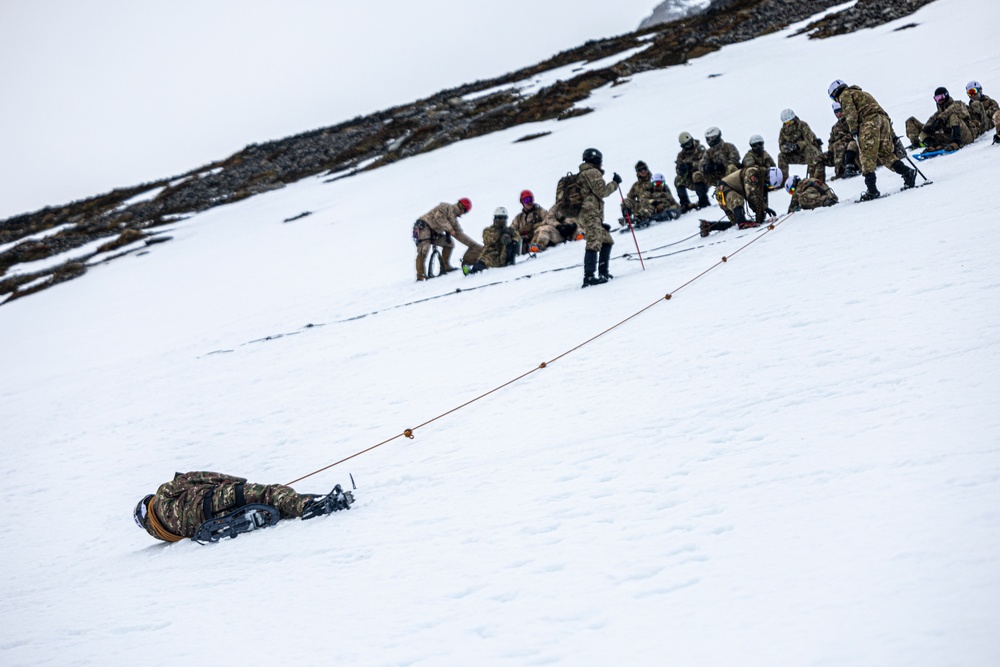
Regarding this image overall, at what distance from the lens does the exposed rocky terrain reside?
1377 inches

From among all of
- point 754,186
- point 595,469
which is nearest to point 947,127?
point 754,186

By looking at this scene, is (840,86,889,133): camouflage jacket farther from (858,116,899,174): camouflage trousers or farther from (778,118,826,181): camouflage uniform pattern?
(778,118,826,181): camouflage uniform pattern

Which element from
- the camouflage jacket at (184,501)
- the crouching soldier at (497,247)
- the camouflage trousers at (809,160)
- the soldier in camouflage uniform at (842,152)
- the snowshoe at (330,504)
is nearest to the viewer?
the snowshoe at (330,504)

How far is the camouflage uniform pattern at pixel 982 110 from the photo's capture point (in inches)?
450

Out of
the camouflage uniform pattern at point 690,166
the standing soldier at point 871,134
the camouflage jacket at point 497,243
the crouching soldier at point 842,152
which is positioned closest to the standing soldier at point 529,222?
the camouflage jacket at point 497,243

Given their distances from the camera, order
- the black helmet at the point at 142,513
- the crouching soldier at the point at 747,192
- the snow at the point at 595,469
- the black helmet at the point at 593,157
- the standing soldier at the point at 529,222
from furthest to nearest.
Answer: the standing soldier at the point at 529,222
the crouching soldier at the point at 747,192
the black helmet at the point at 593,157
the black helmet at the point at 142,513
the snow at the point at 595,469

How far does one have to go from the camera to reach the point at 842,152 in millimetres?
11828

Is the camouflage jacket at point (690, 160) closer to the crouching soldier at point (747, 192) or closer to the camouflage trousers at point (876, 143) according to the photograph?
the crouching soldier at point (747, 192)

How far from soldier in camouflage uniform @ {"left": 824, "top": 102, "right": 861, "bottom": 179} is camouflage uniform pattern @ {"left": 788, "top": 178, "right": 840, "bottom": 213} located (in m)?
1.68

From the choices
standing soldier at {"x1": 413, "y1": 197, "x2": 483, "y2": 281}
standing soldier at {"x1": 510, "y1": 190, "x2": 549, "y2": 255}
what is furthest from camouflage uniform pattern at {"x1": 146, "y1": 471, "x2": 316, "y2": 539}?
standing soldier at {"x1": 510, "y1": 190, "x2": 549, "y2": 255}

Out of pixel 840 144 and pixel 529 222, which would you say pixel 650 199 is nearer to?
pixel 529 222

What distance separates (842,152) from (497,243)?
20.9ft

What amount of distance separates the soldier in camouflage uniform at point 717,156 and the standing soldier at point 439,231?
4.61 meters

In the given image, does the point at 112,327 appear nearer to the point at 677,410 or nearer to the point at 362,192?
the point at 362,192
